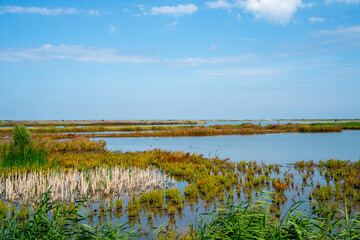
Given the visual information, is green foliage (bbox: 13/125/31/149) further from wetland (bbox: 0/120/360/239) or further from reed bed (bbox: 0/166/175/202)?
reed bed (bbox: 0/166/175/202)

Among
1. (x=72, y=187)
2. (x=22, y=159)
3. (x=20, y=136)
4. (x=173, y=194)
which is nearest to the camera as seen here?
(x=173, y=194)

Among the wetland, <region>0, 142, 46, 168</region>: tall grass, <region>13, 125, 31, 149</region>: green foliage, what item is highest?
<region>13, 125, 31, 149</region>: green foliage

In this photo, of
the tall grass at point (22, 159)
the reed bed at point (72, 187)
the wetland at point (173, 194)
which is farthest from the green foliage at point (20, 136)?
the reed bed at point (72, 187)

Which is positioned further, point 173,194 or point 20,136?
point 20,136

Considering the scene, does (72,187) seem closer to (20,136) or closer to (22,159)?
(22,159)

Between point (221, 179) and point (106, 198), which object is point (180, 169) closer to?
point (221, 179)

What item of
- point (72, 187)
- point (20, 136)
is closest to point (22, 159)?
point (20, 136)

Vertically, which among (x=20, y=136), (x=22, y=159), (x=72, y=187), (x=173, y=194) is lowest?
(x=173, y=194)

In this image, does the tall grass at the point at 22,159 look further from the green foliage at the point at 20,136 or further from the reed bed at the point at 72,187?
Result: the green foliage at the point at 20,136

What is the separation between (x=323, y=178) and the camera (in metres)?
13.9

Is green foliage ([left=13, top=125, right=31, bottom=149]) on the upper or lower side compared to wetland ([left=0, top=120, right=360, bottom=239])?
upper

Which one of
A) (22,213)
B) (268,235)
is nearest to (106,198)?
(22,213)

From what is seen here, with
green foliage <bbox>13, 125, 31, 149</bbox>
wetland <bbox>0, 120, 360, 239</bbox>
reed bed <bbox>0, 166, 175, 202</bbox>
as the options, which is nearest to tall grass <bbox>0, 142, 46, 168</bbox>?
wetland <bbox>0, 120, 360, 239</bbox>

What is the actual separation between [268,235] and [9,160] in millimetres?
13293
